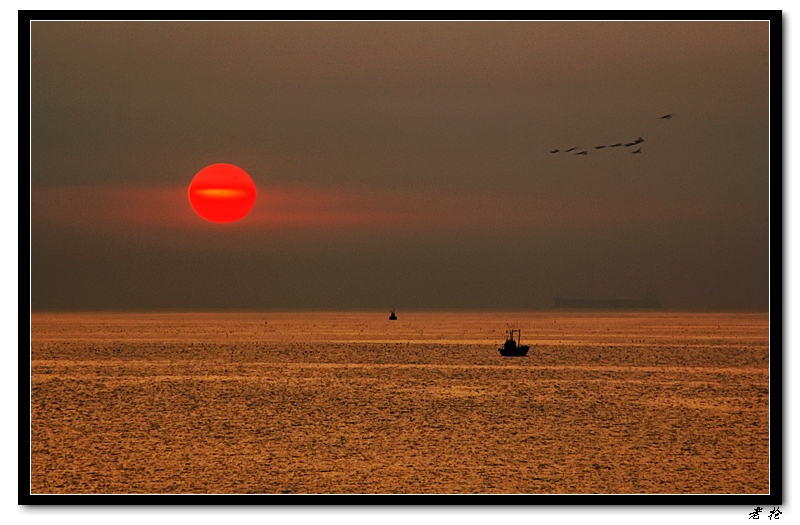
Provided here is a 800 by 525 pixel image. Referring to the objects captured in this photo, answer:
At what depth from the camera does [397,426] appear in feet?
71.8

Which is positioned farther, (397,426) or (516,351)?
(516,351)

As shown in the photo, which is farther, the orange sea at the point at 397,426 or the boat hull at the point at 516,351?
the boat hull at the point at 516,351

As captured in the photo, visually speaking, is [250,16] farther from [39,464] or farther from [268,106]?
[39,464]

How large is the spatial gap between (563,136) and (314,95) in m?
3.29

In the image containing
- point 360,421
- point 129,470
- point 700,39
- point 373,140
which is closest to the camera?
point 700,39

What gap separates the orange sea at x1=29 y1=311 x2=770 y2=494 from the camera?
15.1m

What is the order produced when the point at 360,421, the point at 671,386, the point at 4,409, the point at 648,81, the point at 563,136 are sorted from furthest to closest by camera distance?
1. the point at 671,386
2. the point at 360,421
3. the point at 563,136
4. the point at 648,81
5. the point at 4,409

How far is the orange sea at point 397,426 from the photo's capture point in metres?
15.1

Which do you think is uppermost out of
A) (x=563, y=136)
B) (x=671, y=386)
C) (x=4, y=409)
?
(x=563, y=136)

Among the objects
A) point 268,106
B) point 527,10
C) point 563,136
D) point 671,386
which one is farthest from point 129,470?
point 671,386

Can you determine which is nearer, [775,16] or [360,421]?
[775,16]

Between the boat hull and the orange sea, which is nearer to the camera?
the orange sea

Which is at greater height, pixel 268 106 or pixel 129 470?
pixel 268 106

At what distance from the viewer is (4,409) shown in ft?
25.3
